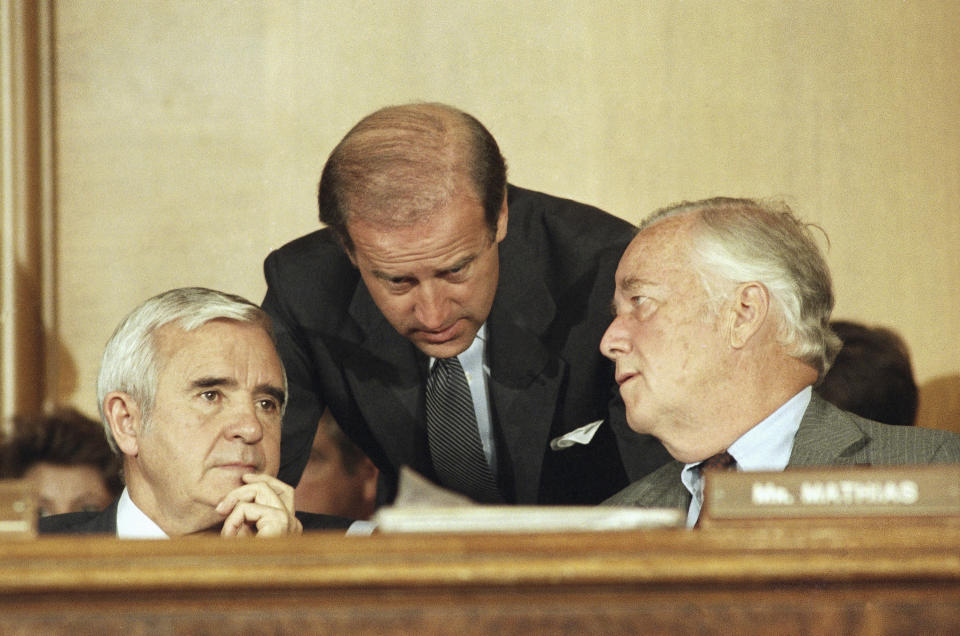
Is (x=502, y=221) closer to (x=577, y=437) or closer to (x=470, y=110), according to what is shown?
(x=577, y=437)

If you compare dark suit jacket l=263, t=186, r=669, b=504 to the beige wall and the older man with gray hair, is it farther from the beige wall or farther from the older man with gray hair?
the beige wall

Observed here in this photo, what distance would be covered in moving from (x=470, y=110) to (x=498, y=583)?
3.14 metres

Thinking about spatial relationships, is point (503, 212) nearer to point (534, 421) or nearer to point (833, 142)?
point (534, 421)

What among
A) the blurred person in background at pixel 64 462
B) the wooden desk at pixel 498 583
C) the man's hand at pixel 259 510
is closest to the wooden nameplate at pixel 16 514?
the wooden desk at pixel 498 583

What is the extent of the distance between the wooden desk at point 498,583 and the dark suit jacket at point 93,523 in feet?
3.59

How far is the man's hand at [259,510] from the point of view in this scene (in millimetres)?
1805

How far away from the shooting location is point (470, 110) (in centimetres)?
400

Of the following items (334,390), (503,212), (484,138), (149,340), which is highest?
(484,138)

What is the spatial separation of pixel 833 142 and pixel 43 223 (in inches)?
104

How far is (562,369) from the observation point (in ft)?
8.12

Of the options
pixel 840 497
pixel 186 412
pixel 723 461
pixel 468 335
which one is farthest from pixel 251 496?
pixel 840 497

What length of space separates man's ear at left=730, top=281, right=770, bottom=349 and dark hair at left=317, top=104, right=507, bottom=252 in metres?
0.58

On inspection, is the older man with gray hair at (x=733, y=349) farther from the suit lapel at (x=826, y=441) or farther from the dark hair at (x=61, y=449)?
the dark hair at (x=61, y=449)

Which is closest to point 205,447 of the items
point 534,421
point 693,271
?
point 534,421
